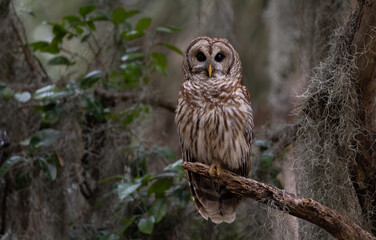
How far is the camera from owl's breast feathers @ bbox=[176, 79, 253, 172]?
9.75 feet

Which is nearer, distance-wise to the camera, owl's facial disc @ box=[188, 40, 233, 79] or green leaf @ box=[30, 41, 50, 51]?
owl's facial disc @ box=[188, 40, 233, 79]

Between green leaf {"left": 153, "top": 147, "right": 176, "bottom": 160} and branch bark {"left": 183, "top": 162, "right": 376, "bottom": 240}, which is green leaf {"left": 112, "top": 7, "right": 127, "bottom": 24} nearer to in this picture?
green leaf {"left": 153, "top": 147, "right": 176, "bottom": 160}

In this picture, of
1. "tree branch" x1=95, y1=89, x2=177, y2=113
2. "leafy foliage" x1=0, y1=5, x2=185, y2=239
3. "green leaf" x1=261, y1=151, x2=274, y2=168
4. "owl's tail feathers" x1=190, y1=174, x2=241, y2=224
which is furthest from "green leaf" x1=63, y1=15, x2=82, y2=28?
"green leaf" x1=261, y1=151, x2=274, y2=168

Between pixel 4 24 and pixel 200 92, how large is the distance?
163 centimetres

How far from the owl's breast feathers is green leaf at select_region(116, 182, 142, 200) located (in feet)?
1.74

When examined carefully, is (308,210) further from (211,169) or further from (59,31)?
(59,31)

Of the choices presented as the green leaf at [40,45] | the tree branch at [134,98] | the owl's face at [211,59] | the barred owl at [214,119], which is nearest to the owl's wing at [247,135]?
the barred owl at [214,119]

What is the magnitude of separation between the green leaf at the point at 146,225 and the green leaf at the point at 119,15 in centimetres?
154

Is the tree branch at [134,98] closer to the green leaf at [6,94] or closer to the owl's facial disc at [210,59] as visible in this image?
the green leaf at [6,94]

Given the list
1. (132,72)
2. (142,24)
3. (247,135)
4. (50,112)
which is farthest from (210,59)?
(50,112)

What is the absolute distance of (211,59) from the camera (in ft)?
10.0

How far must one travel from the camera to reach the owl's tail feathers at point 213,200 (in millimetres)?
3125

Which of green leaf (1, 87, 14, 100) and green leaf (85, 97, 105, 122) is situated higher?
green leaf (1, 87, 14, 100)

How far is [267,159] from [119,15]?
1.55 m
